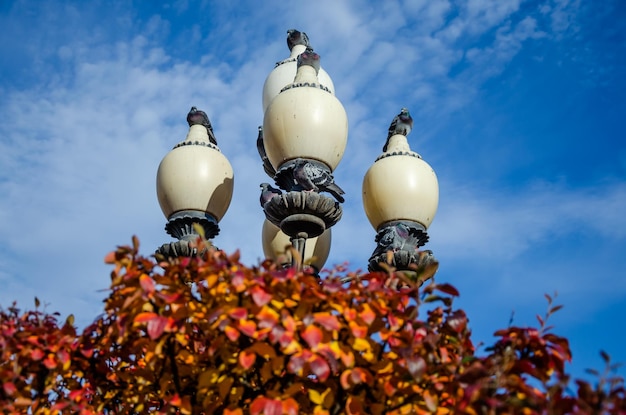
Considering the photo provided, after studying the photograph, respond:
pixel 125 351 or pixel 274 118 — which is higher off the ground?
pixel 274 118

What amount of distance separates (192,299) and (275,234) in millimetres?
3864

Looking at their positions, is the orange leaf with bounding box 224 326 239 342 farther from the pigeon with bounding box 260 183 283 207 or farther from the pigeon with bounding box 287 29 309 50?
the pigeon with bounding box 287 29 309 50

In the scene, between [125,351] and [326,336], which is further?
[125,351]

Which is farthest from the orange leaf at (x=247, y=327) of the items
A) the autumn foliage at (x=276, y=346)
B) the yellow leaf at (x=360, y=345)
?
→ the yellow leaf at (x=360, y=345)

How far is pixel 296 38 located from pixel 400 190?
7.19 feet

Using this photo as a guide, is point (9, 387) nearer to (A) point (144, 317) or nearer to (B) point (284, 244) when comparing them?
(A) point (144, 317)

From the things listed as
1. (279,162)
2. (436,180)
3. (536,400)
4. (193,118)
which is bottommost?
(536,400)

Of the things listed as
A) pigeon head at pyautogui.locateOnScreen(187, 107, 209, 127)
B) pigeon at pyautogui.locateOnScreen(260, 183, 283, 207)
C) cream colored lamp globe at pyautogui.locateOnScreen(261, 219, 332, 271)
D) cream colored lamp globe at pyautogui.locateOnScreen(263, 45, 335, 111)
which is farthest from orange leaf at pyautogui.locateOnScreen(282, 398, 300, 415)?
cream colored lamp globe at pyautogui.locateOnScreen(263, 45, 335, 111)

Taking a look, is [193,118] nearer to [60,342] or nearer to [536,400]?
[60,342]

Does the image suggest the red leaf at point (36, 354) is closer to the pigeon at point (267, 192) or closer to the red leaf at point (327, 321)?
the red leaf at point (327, 321)

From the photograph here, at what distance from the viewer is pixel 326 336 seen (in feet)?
7.89

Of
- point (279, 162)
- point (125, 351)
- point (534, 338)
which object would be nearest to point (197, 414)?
point (125, 351)

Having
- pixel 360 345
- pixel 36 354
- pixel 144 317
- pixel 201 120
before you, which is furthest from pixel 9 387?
pixel 201 120

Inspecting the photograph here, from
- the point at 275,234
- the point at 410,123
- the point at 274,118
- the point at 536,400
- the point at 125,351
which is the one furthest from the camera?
the point at 275,234
